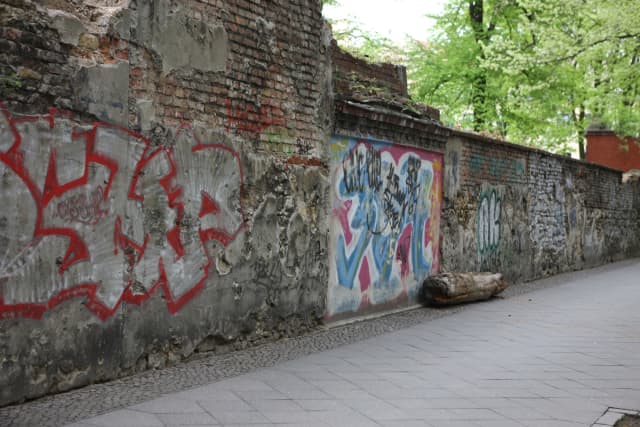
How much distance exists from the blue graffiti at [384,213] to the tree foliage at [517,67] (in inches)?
432

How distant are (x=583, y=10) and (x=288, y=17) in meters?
14.4

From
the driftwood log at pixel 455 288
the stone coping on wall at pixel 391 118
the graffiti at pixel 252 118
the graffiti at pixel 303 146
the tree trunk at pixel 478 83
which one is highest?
the tree trunk at pixel 478 83

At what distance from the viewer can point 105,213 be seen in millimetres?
5312

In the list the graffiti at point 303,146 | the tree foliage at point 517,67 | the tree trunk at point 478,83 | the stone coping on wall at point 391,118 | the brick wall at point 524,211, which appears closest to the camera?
the graffiti at point 303,146

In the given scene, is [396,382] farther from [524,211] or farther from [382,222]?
[524,211]

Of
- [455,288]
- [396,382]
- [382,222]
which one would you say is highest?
[382,222]

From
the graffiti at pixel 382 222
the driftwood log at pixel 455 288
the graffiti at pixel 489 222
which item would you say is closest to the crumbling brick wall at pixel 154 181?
the graffiti at pixel 382 222

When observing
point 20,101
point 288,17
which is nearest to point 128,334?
point 20,101

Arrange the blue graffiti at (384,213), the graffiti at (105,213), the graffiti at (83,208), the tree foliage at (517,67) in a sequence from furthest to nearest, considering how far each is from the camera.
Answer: the tree foliage at (517,67)
the blue graffiti at (384,213)
the graffiti at (83,208)
the graffiti at (105,213)

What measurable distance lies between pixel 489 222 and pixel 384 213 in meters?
4.20

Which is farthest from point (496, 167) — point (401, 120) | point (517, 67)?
point (517, 67)

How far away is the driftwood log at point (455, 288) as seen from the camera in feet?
34.5

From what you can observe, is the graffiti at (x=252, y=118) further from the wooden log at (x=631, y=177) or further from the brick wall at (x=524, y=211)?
the wooden log at (x=631, y=177)

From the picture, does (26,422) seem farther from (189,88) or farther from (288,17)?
(288,17)
